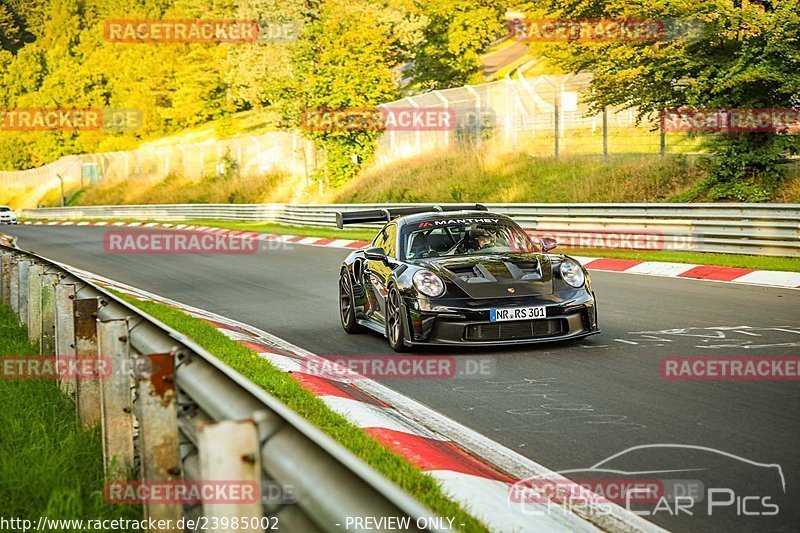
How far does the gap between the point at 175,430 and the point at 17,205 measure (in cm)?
9547

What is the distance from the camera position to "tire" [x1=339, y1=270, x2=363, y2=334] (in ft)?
37.7

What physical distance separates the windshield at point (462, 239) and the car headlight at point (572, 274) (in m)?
0.71

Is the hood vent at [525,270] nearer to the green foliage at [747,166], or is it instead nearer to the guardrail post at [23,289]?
the guardrail post at [23,289]

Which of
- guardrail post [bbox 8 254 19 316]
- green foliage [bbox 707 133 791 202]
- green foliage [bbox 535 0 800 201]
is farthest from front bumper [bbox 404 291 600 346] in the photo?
green foliage [bbox 707 133 791 202]

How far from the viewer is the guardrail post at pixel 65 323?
6.78 meters

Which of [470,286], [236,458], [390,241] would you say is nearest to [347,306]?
[390,241]

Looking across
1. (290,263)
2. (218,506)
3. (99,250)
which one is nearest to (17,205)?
(99,250)

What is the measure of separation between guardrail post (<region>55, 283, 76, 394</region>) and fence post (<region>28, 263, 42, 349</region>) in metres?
2.37

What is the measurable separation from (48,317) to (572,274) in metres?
4.67

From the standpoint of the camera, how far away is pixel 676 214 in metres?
19.4

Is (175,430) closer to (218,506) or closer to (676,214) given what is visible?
(218,506)

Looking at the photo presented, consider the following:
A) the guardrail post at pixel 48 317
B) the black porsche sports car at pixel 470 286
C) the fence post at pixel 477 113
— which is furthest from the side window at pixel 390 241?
the fence post at pixel 477 113

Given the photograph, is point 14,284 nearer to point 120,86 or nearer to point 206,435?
point 206,435

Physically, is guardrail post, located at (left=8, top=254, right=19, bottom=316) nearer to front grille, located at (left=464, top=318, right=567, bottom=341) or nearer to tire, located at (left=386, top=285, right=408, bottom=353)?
tire, located at (left=386, top=285, right=408, bottom=353)
